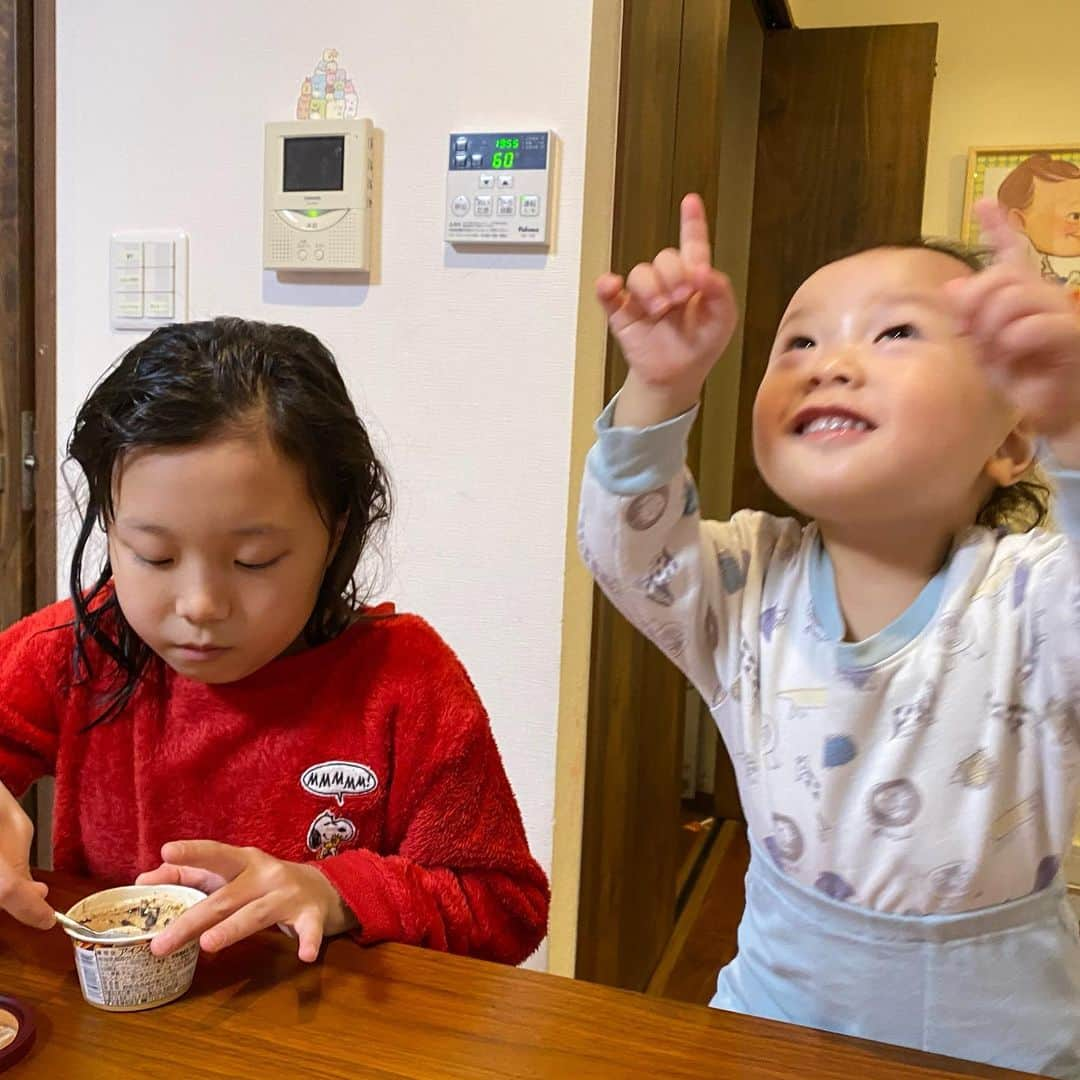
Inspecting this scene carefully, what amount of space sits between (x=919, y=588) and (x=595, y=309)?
0.78 metres

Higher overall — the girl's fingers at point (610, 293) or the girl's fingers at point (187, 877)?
the girl's fingers at point (610, 293)

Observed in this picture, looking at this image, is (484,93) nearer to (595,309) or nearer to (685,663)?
(595,309)

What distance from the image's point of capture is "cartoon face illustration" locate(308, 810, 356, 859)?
82cm

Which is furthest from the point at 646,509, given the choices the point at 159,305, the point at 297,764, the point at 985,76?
the point at 985,76

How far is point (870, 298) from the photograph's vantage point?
0.68 meters

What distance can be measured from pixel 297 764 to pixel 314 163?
0.93 metres

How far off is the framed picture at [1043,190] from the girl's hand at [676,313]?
7.78 ft

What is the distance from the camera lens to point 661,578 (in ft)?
2.41

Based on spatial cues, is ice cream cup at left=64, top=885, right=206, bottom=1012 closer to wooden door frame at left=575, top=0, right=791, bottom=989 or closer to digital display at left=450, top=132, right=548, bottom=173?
wooden door frame at left=575, top=0, right=791, bottom=989

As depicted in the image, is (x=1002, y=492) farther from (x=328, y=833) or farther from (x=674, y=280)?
(x=328, y=833)

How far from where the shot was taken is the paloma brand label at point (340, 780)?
823mm

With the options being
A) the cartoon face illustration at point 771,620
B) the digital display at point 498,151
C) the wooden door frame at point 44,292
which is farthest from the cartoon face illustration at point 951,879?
the wooden door frame at point 44,292

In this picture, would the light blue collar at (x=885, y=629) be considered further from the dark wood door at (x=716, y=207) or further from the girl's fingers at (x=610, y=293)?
the dark wood door at (x=716, y=207)

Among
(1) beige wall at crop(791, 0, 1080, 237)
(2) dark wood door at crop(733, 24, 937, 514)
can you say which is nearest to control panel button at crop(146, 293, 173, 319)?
(2) dark wood door at crop(733, 24, 937, 514)
